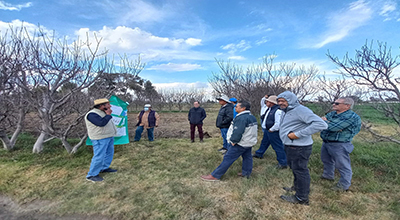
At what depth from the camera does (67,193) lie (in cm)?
295

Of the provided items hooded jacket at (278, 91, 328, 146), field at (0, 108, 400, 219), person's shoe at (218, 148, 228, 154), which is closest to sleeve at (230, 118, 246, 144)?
hooded jacket at (278, 91, 328, 146)

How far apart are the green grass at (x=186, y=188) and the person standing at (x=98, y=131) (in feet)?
0.80

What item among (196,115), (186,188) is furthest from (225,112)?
(186,188)

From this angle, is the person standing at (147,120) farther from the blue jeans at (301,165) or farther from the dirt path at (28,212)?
the blue jeans at (301,165)

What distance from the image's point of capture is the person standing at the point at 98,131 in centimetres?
323

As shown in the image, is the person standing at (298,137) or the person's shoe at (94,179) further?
the person's shoe at (94,179)

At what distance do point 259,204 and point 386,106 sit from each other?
8.69 feet

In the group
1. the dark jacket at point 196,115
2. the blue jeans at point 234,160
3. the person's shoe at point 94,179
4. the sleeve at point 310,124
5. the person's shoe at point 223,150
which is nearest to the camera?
the sleeve at point 310,124

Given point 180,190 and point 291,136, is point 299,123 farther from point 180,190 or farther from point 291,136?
point 180,190

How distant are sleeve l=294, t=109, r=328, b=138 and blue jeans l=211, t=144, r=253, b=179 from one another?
1084 mm

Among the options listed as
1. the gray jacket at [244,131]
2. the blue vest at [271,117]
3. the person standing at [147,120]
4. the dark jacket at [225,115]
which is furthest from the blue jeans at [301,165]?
the person standing at [147,120]

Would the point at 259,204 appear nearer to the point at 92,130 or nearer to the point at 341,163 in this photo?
the point at 341,163

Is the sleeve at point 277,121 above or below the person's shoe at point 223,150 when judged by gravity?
above

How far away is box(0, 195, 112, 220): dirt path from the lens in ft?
7.92
